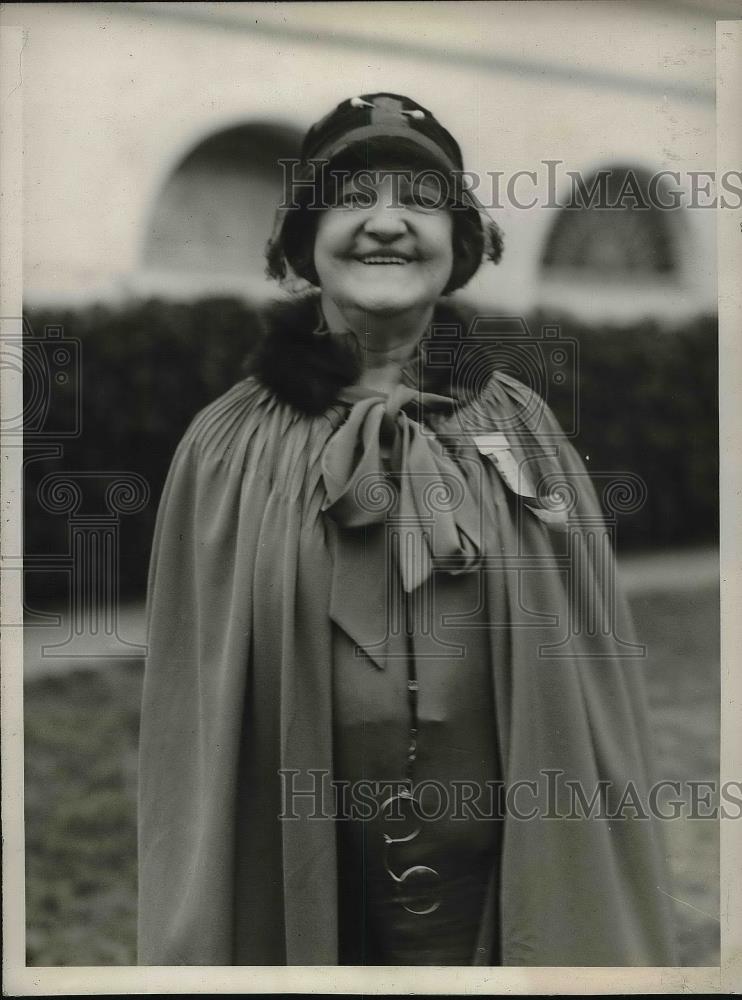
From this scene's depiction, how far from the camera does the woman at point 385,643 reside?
284 centimetres

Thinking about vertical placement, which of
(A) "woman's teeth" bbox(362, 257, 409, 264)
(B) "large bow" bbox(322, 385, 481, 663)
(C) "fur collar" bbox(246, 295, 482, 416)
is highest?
(A) "woman's teeth" bbox(362, 257, 409, 264)

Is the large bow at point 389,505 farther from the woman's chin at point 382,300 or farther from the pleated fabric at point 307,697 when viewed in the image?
the woman's chin at point 382,300

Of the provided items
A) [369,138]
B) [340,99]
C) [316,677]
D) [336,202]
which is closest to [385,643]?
[316,677]

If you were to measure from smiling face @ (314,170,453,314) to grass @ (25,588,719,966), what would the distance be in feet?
3.28

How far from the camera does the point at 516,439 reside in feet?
9.64

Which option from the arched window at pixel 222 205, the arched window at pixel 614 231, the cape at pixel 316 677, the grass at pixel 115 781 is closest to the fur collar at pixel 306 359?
the cape at pixel 316 677

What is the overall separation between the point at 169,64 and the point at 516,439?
1.31 m

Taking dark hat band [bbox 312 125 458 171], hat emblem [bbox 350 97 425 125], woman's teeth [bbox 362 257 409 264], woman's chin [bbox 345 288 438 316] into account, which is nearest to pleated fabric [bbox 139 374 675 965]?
woman's chin [bbox 345 288 438 316]

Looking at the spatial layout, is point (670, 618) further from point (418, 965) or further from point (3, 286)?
point (3, 286)

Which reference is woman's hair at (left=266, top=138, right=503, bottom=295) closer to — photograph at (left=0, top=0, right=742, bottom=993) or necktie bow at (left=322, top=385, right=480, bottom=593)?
photograph at (left=0, top=0, right=742, bottom=993)

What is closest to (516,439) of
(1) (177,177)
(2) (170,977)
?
(1) (177,177)

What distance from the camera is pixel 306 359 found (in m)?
2.92

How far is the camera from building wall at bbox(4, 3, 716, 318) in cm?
294

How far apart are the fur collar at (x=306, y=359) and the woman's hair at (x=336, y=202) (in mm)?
92
